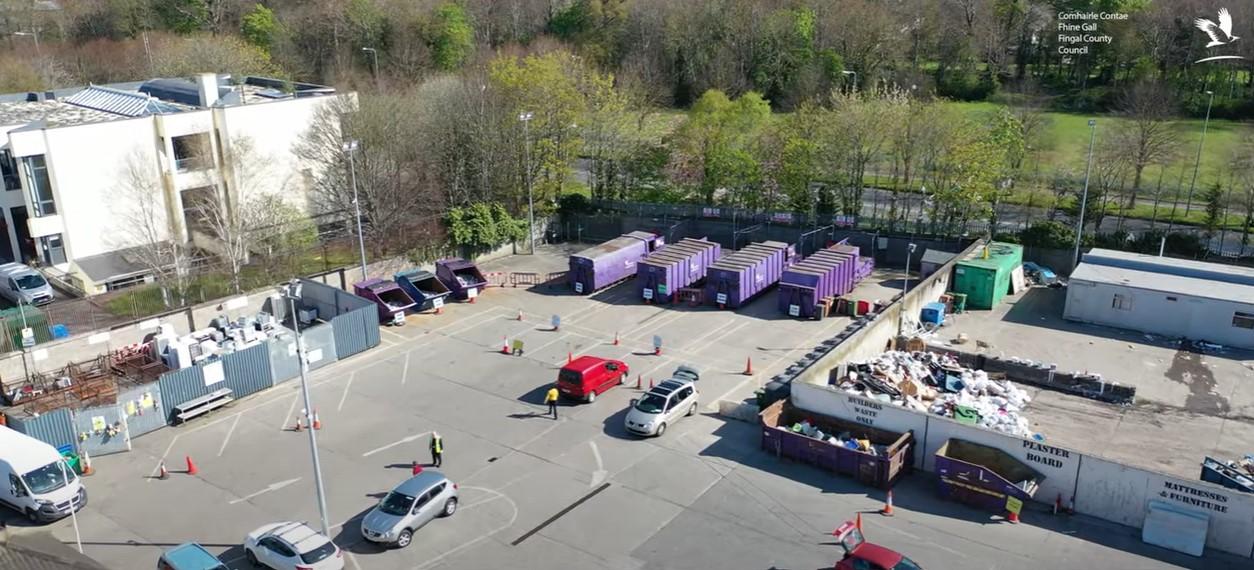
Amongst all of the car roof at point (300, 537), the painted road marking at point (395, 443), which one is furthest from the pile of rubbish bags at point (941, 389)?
the car roof at point (300, 537)

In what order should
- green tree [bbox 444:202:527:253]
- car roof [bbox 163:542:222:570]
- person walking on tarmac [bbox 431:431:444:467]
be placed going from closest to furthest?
car roof [bbox 163:542:222:570] < person walking on tarmac [bbox 431:431:444:467] < green tree [bbox 444:202:527:253]

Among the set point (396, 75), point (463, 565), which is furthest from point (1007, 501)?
point (396, 75)

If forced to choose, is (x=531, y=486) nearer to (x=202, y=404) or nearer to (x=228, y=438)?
(x=228, y=438)

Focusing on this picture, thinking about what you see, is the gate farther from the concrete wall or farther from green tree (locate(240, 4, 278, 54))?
green tree (locate(240, 4, 278, 54))

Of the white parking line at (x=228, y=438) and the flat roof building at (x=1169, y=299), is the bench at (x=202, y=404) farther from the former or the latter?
the flat roof building at (x=1169, y=299)

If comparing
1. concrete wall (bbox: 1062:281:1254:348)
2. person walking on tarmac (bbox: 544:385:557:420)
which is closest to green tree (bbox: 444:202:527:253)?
person walking on tarmac (bbox: 544:385:557:420)
